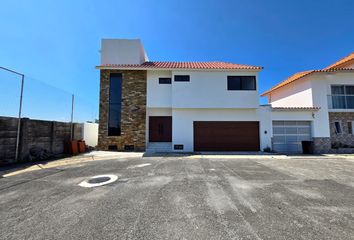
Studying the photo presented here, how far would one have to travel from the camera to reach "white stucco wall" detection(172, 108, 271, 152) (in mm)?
12641

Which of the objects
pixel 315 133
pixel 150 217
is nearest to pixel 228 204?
pixel 150 217

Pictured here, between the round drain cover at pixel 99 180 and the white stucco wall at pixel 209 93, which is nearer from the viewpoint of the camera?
the round drain cover at pixel 99 180

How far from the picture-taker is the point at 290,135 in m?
12.8

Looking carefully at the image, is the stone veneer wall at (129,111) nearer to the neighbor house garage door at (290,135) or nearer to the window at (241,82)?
the window at (241,82)

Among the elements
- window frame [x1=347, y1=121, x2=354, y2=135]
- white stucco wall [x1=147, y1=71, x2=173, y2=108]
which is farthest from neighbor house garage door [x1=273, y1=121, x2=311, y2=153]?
white stucco wall [x1=147, y1=71, x2=173, y2=108]

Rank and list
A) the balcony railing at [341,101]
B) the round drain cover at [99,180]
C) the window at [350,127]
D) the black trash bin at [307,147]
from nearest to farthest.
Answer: the round drain cover at [99,180]
the black trash bin at [307,147]
the window at [350,127]
the balcony railing at [341,101]

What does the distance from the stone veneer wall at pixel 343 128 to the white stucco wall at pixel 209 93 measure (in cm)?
646

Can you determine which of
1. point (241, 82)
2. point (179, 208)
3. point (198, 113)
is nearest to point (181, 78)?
point (198, 113)

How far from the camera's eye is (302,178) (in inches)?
227

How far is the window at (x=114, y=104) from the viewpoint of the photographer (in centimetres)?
1280

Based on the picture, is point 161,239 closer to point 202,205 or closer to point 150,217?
point 150,217

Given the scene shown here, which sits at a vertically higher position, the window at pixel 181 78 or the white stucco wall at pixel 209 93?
the window at pixel 181 78

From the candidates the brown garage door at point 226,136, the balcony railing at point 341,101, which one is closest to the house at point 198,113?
the brown garage door at point 226,136

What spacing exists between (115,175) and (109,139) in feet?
23.9
